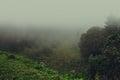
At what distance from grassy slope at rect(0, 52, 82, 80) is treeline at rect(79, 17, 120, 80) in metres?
10.1

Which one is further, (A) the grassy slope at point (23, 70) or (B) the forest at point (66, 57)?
(B) the forest at point (66, 57)

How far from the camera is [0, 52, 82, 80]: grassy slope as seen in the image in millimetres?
150875

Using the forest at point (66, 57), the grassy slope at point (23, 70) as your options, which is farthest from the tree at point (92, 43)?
the grassy slope at point (23, 70)

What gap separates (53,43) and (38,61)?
18.7 meters

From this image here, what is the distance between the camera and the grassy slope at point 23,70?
151m

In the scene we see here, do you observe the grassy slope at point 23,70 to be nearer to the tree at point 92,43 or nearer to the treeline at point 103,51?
the treeline at point 103,51

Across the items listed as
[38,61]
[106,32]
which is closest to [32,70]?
[38,61]

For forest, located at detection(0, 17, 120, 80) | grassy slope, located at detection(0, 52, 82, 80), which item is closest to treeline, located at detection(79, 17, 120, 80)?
forest, located at detection(0, 17, 120, 80)

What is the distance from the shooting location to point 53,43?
645ft

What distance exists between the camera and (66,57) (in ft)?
602

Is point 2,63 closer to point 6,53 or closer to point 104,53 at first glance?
point 6,53

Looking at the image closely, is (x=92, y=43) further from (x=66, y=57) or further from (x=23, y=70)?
(x=23, y=70)

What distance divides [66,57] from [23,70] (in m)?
28.9

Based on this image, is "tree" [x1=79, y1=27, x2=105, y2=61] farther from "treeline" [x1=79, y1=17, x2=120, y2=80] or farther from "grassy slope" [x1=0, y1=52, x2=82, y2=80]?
"grassy slope" [x1=0, y1=52, x2=82, y2=80]
